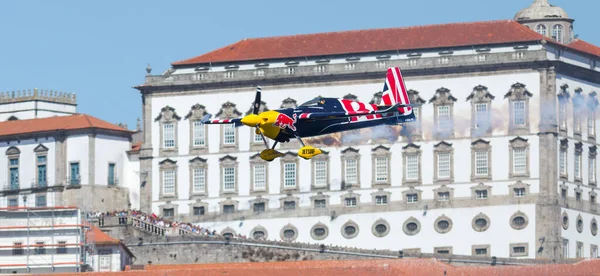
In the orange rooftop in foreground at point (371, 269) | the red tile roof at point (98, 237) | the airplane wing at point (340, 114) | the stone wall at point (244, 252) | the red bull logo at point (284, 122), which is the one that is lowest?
the orange rooftop in foreground at point (371, 269)

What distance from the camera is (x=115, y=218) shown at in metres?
200

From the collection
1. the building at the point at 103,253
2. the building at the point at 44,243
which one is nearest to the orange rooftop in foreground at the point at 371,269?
the building at the point at 103,253

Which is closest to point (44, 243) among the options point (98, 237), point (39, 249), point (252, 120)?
point (39, 249)

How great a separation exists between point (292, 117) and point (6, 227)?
46.6 m

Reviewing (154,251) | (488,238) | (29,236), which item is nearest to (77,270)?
(29,236)

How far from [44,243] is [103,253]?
6306 millimetres

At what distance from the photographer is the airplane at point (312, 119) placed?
138m

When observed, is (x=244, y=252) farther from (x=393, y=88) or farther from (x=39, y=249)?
(x=393, y=88)

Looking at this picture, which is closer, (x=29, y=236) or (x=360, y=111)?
(x=360, y=111)

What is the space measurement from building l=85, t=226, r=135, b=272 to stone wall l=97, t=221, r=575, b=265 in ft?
23.9

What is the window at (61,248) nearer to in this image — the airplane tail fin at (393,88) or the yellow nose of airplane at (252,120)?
the airplane tail fin at (393,88)

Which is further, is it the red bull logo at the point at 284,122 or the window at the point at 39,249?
the window at the point at 39,249

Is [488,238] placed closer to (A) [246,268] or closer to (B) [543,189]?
(B) [543,189]

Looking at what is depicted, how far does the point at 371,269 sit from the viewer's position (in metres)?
175
